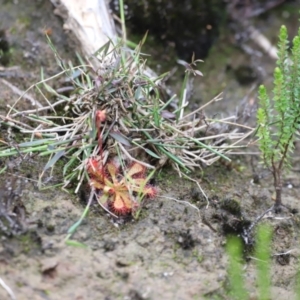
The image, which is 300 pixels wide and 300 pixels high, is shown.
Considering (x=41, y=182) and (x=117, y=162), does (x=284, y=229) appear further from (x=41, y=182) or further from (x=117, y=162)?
(x=41, y=182)

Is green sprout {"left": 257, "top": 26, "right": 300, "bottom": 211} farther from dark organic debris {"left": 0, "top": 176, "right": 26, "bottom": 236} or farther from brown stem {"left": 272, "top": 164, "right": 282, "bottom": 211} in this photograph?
dark organic debris {"left": 0, "top": 176, "right": 26, "bottom": 236}

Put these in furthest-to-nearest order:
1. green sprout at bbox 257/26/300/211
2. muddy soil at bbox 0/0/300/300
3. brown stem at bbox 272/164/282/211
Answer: brown stem at bbox 272/164/282/211
green sprout at bbox 257/26/300/211
muddy soil at bbox 0/0/300/300

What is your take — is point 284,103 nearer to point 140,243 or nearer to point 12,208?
point 140,243

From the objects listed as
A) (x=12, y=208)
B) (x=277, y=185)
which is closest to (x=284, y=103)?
(x=277, y=185)

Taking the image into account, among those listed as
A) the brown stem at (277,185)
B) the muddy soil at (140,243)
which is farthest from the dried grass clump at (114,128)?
the brown stem at (277,185)

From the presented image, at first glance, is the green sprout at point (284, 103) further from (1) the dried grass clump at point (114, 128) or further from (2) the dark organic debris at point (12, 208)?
(2) the dark organic debris at point (12, 208)

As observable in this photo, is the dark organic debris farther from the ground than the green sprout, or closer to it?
closer to it

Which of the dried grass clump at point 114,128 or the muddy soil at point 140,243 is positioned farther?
the dried grass clump at point 114,128

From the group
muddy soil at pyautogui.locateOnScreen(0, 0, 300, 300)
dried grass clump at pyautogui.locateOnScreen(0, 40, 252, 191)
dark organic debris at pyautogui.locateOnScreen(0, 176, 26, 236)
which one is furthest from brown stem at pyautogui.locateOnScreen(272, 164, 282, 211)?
dark organic debris at pyautogui.locateOnScreen(0, 176, 26, 236)
